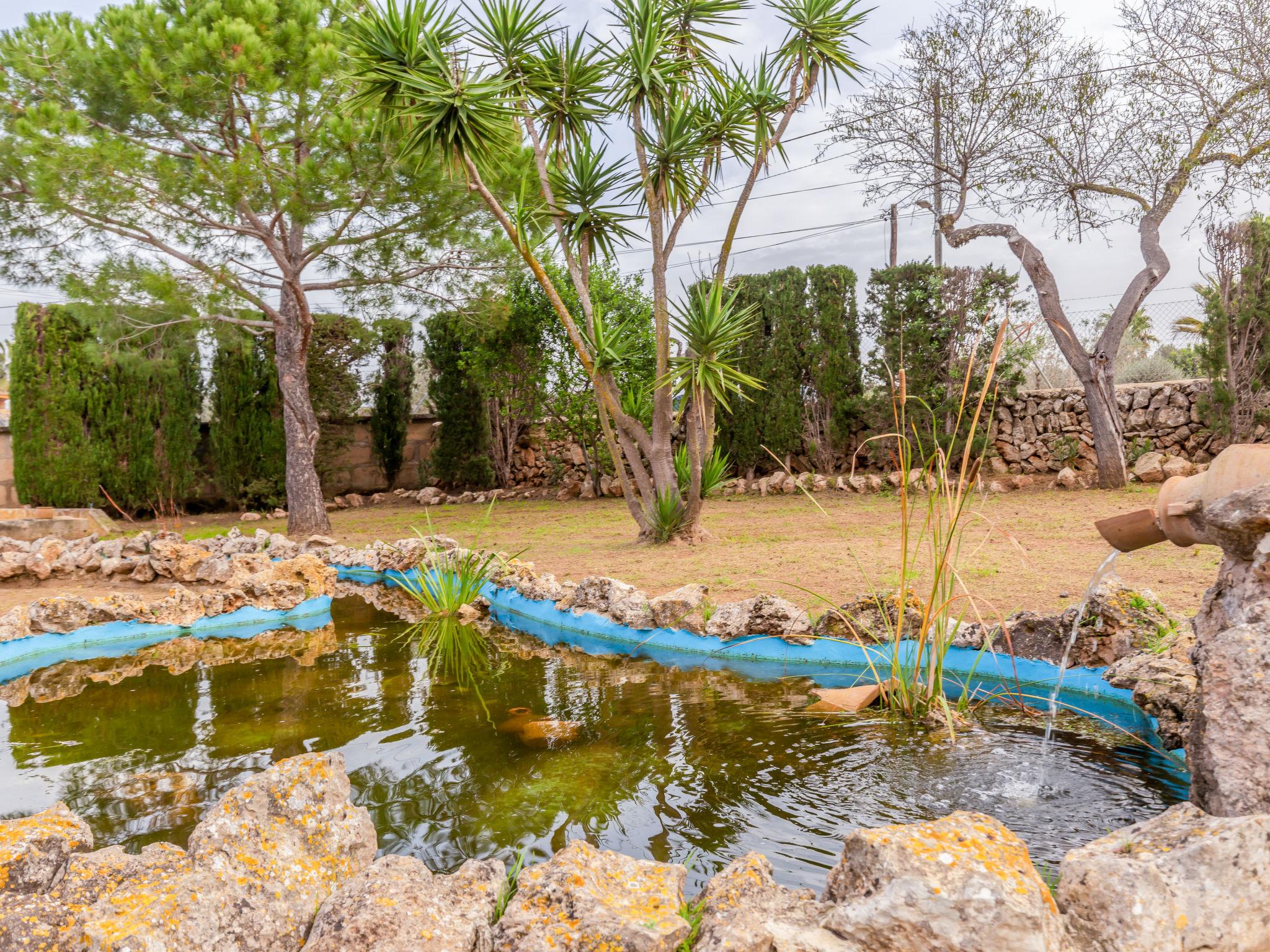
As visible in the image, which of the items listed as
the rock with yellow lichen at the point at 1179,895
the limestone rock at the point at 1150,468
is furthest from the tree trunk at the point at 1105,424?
the rock with yellow lichen at the point at 1179,895

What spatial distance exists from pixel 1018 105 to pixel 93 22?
31.2 ft

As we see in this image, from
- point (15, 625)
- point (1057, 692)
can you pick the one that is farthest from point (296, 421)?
point (1057, 692)

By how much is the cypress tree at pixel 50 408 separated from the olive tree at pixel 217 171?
2.53 metres

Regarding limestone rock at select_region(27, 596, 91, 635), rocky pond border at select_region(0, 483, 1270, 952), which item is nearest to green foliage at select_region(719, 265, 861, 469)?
limestone rock at select_region(27, 596, 91, 635)

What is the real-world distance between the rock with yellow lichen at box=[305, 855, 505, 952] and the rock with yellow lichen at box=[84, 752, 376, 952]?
0.09 meters

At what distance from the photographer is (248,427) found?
11.6 m

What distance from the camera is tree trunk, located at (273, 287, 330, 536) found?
9023 millimetres

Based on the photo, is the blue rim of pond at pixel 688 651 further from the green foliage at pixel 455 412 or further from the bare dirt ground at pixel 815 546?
the green foliage at pixel 455 412

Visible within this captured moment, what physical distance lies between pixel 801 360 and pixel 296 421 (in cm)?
614

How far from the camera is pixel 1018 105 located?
9.51 m

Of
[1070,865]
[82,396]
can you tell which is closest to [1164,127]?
[1070,865]

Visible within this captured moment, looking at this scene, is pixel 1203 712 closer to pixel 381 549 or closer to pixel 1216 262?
pixel 381 549

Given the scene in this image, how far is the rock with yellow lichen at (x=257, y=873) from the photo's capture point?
1.40m

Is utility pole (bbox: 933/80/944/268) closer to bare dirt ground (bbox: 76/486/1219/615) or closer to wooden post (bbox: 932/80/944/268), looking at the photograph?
wooden post (bbox: 932/80/944/268)
